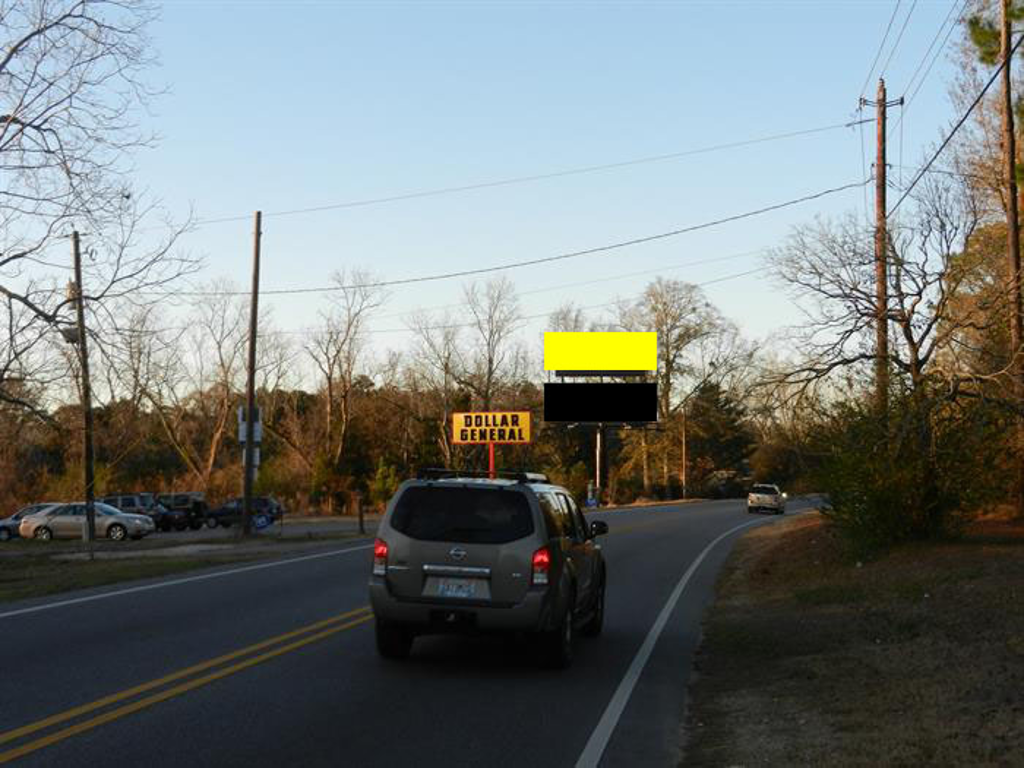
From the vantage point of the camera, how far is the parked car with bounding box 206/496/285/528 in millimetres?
51250

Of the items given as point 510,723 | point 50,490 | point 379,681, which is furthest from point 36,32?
point 50,490

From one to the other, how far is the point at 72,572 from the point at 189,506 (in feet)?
105

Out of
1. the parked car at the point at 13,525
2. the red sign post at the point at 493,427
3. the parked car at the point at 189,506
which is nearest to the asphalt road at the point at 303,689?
the parked car at the point at 13,525

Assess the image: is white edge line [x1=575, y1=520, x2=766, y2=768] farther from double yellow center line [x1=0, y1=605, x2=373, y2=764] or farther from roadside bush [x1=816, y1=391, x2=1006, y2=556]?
roadside bush [x1=816, y1=391, x2=1006, y2=556]

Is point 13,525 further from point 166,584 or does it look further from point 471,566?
point 471,566

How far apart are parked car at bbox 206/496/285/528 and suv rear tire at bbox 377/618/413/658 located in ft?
133

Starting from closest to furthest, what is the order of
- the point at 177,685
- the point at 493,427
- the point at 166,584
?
the point at 177,685 → the point at 166,584 → the point at 493,427

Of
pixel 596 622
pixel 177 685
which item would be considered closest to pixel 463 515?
pixel 177 685

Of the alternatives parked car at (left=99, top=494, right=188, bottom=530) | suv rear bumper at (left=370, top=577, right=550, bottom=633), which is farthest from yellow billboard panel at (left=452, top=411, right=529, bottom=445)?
suv rear bumper at (left=370, top=577, right=550, bottom=633)

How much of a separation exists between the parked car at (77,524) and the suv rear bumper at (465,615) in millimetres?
34178

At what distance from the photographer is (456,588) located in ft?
34.5

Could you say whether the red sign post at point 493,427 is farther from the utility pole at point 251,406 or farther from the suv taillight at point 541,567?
the suv taillight at point 541,567

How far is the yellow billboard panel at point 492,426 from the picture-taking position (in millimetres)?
61669

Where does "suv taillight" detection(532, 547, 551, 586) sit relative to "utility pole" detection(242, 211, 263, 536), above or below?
below
